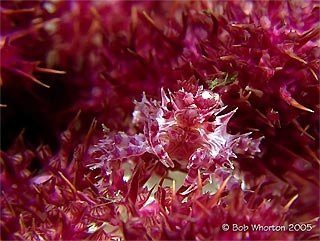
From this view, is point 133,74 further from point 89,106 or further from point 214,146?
point 214,146

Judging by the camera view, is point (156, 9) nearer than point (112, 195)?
No

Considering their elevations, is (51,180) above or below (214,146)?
below

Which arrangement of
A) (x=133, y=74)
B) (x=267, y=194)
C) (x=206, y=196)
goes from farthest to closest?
(x=133, y=74) → (x=267, y=194) → (x=206, y=196)

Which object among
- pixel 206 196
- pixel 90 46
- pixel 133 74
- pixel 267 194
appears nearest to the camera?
pixel 206 196

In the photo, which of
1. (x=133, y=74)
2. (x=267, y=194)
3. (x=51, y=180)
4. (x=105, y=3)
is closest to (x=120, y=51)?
(x=133, y=74)

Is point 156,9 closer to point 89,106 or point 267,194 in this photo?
point 89,106

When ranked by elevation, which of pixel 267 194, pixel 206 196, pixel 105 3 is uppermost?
pixel 105 3
